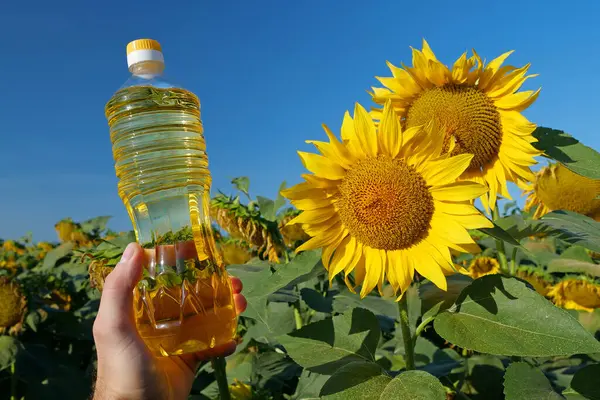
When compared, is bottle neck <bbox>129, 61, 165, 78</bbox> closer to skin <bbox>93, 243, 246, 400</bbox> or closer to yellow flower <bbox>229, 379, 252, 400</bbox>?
skin <bbox>93, 243, 246, 400</bbox>

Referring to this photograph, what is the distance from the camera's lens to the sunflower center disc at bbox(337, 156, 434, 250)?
6.60 feet

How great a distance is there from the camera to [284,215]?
4570 millimetres

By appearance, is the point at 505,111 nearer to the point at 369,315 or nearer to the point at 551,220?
the point at 551,220

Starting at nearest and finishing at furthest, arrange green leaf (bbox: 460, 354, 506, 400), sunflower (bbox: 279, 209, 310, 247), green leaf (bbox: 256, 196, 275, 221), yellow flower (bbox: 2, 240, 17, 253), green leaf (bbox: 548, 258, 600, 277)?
green leaf (bbox: 460, 354, 506, 400) < green leaf (bbox: 548, 258, 600, 277) < green leaf (bbox: 256, 196, 275, 221) < sunflower (bbox: 279, 209, 310, 247) < yellow flower (bbox: 2, 240, 17, 253)

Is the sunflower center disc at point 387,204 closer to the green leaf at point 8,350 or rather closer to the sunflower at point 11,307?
the green leaf at point 8,350

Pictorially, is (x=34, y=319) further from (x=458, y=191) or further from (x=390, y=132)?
(x=458, y=191)

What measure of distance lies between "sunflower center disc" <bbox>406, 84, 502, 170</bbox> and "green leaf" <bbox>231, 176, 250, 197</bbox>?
5.90ft

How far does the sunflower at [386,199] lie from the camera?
1.98 m

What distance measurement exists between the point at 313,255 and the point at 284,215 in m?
2.44

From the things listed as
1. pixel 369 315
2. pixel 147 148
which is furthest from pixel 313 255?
pixel 147 148

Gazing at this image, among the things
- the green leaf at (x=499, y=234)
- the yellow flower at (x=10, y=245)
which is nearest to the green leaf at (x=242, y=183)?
the green leaf at (x=499, y=234)

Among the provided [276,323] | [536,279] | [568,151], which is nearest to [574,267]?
[536,279]

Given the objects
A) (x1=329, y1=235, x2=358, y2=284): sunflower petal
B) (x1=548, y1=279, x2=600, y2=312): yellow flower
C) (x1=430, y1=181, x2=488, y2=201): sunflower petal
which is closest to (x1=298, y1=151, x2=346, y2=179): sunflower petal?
(x1=329, y1=235, x2=358, y2=284): sunflower petal

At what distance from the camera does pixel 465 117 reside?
221 cm
